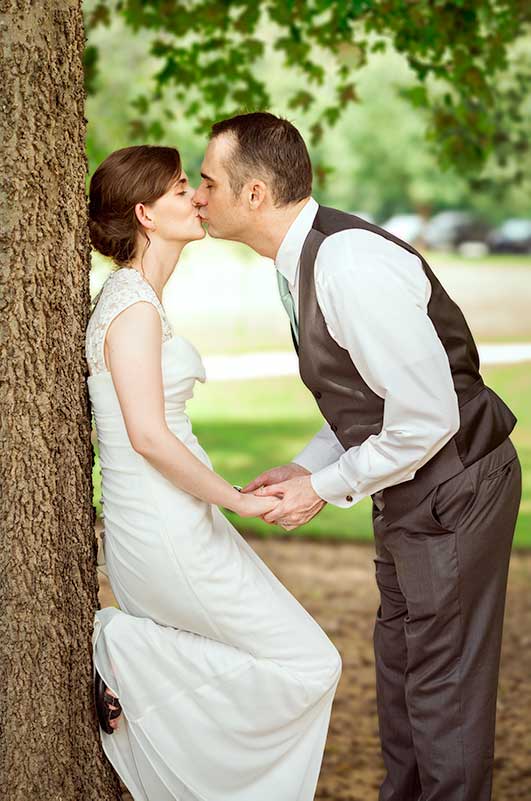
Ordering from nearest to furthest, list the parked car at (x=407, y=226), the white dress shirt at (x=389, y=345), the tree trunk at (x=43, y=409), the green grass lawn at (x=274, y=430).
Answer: the tree trunk at (x=43, y=409)
the white dress shirt at (x=389, y=345)
the green grass lawn at (x=274, y=430)
the parked car at (x=407, y=226)

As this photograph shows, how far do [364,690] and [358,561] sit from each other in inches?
112

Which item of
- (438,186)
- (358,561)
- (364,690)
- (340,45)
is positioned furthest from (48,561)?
(438,186)

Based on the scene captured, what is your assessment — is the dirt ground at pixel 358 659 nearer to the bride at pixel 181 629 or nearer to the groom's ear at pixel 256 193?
the bride at pixel 181 629

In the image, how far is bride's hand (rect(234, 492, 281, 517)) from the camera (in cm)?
311

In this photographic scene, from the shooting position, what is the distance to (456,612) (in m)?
3.21

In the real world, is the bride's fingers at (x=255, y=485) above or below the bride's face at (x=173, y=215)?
below

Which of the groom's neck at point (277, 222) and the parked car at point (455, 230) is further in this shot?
the parked car at point (455, 230)

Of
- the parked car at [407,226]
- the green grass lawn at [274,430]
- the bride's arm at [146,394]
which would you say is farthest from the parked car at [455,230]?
the bride's arm at [146,394]

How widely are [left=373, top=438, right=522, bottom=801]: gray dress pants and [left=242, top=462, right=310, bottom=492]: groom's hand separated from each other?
0.28m

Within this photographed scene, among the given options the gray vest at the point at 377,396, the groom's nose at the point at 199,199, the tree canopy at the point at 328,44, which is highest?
the tree canopy at the point at 328,44

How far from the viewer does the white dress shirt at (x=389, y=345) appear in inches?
117

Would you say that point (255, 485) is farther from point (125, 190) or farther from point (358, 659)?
point (358, 659)

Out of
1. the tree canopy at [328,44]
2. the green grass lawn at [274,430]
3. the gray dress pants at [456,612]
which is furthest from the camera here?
the green grass lawn at [274,430]

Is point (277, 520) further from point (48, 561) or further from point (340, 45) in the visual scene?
point (340, 45)
